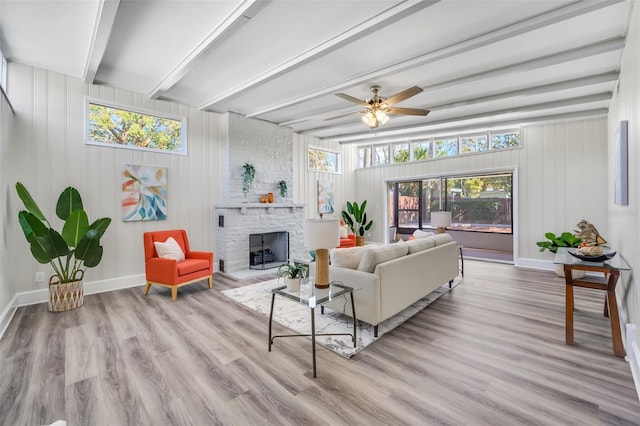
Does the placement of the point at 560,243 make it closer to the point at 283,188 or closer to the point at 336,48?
the point at 336,48

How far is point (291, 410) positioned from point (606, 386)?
2.27 metres

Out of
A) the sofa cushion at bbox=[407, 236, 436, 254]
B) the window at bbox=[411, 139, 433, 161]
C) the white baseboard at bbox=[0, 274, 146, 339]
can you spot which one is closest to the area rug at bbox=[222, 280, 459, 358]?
the sofa cushion at bbox=[407, 236, 436, 254]

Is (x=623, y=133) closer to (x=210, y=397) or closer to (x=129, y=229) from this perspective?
(x=210, y=397)

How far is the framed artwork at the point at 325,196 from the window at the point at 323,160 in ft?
1.27

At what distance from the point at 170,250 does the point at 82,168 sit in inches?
67.7

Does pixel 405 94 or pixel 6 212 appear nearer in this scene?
pixel 6 212

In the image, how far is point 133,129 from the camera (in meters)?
4.66

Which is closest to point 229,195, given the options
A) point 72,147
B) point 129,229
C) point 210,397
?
point 129,229

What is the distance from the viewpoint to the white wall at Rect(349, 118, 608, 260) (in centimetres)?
514

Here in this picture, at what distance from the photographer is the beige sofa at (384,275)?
2.85 metres

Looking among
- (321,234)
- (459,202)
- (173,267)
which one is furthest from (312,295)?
(459,202)

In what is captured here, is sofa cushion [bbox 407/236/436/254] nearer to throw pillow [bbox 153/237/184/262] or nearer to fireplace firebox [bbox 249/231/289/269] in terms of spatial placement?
fireplace firebox [bbox 249/231/289/269]

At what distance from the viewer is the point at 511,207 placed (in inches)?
259

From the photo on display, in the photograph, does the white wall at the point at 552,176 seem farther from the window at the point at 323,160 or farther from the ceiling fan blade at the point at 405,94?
the ceiling fan blade at the point at 405,94
